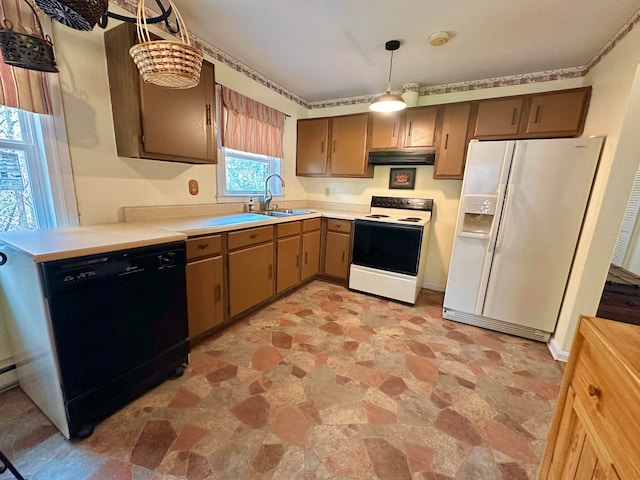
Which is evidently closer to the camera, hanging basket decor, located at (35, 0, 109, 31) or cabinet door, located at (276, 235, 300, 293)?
hanging basket decor, located at (35, 0, 109, 31)

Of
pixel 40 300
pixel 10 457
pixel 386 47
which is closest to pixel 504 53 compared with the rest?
pixel 386 47

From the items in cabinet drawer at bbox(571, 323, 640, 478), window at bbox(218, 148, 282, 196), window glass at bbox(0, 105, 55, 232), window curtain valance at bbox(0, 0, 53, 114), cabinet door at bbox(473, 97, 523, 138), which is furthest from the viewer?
window at bbox(218, 148, 282, 196)

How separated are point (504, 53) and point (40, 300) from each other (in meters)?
3.55

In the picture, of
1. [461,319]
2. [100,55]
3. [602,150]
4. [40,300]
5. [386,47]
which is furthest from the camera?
[461,319]

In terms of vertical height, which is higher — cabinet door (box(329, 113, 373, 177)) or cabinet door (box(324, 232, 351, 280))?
cabinet door (box(329, 113, 373, 177))

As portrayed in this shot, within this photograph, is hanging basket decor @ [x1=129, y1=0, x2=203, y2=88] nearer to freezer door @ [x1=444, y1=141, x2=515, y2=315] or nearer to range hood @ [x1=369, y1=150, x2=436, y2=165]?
freezer door @ [x1=444, y1=141, x2=515, y2=315]

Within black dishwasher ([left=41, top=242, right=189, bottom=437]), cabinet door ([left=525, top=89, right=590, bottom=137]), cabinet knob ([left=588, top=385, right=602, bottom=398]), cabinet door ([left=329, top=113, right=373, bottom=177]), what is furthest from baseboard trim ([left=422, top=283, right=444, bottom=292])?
black dishwasher ([left=41, top=242, right=189, bottom=437])

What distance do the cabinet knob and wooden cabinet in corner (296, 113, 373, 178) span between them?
2.88m

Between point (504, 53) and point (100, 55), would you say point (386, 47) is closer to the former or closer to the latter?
point (504, 53)

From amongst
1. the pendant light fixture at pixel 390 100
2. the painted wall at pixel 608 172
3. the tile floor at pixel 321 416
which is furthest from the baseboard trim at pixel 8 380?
the painted wall at pixel 608 172

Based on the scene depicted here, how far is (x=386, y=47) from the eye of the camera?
2.22 metres

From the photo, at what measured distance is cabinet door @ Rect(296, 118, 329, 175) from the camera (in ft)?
11.5

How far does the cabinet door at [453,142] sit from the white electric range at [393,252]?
49cm

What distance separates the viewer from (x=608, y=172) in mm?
1841
